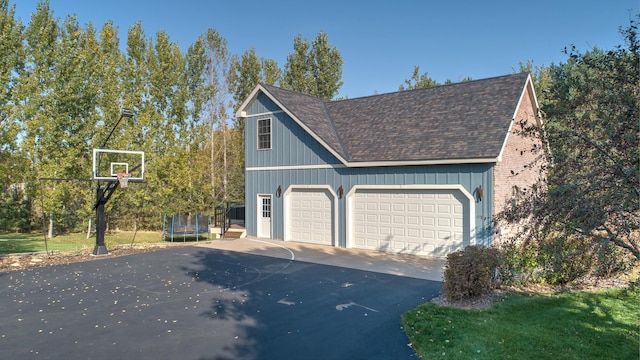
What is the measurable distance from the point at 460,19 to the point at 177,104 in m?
18.1

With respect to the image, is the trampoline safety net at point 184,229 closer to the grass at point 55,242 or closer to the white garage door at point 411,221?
the grass at point 55,242

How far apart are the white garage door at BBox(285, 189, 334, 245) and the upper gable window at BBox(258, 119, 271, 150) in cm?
277

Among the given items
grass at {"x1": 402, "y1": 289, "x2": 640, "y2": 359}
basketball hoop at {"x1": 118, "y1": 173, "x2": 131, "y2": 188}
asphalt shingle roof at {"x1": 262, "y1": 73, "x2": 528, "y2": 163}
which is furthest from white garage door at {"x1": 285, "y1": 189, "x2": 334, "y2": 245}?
grass at {"x1": 402, "y1": 289, "x2": 640, "y2": 359}

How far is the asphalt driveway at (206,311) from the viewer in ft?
20.4

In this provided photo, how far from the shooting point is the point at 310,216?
56.9 ft

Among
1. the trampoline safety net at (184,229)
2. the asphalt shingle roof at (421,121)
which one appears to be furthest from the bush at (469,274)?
the trampoline safety net at (184,229)

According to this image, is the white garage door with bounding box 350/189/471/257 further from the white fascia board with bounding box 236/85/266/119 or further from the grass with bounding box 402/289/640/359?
the white fascia board with bounding box 236/85/266/119

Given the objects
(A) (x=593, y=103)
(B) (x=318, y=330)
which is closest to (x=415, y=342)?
(B) (x=318, y=330)

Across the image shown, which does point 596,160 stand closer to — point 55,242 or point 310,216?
point 310,216

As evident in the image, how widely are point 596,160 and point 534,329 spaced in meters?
3.52

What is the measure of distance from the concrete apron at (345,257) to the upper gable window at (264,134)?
450 centimetres

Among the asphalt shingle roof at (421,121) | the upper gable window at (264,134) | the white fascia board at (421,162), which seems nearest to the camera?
the white fascia board at (421,162)

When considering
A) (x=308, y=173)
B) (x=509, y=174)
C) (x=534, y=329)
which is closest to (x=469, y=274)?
(x=534, y=329)

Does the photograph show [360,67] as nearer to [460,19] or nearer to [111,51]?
[460,19]
